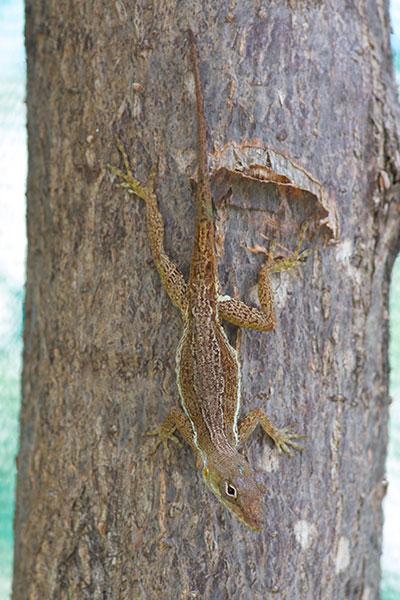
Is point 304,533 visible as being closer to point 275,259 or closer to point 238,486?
point 238,486

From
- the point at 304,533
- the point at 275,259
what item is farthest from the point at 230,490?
the point at 275,259

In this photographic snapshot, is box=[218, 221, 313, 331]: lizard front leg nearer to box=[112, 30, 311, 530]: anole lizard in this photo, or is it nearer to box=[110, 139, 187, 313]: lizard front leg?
box=[112, 30, 311, 530]: anole lizard

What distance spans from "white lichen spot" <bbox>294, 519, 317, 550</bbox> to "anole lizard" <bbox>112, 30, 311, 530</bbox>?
0.26m

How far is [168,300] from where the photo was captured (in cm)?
224

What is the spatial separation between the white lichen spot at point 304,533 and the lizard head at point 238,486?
237 millimetres

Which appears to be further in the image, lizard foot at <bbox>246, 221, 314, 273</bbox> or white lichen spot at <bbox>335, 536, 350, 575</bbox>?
white lichen spot at <bbox>335, 536, 350, 575</bbox>

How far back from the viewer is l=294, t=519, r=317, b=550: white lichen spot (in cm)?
231

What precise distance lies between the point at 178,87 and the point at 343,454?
1.64m

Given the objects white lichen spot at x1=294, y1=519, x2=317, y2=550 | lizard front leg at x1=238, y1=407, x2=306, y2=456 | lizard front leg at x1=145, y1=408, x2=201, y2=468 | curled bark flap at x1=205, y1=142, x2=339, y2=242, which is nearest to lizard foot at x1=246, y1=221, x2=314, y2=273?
curled bark flap at x1=205, y1=142, x2=339, y2=242

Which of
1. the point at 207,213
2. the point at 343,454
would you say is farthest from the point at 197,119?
the point at 343,454

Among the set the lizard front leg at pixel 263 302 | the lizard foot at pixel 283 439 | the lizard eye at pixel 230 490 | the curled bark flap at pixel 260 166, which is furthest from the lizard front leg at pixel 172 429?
the curled bark flap at pixel 260 166

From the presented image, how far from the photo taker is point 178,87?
2.23 metres

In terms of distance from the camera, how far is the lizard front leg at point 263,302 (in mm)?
2221

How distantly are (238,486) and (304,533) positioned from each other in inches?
18.1
